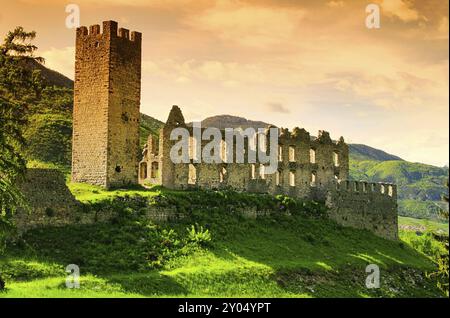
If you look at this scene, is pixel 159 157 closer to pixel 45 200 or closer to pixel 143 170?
pixel 143 170

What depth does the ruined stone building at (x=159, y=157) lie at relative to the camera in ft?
156

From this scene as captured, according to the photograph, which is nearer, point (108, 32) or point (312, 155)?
point (108, 32)

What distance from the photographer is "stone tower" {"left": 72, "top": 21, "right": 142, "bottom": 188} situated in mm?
47375

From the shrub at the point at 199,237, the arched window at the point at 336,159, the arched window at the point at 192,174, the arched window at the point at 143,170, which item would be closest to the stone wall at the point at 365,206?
the arched window at the point at 336,159

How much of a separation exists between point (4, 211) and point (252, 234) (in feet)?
59.6

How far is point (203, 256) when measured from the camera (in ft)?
129

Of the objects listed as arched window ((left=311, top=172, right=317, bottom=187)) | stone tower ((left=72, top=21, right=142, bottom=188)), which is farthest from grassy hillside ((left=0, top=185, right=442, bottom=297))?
arched window ((left=311, top=172, right=317, bottom=187))

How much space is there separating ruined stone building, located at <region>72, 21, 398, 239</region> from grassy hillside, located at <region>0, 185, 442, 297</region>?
11.6ft

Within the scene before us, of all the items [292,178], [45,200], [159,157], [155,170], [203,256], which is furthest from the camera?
[292,178]

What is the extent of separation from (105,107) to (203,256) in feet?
49.7

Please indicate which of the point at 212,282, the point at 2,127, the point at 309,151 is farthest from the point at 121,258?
the point at 309,151

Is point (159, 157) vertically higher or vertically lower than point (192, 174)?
higher

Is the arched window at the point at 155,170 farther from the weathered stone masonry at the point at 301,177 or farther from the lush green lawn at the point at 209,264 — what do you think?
the lush green lawn at the point at 209,264

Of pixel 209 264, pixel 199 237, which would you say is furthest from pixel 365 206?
pixel 209 264
